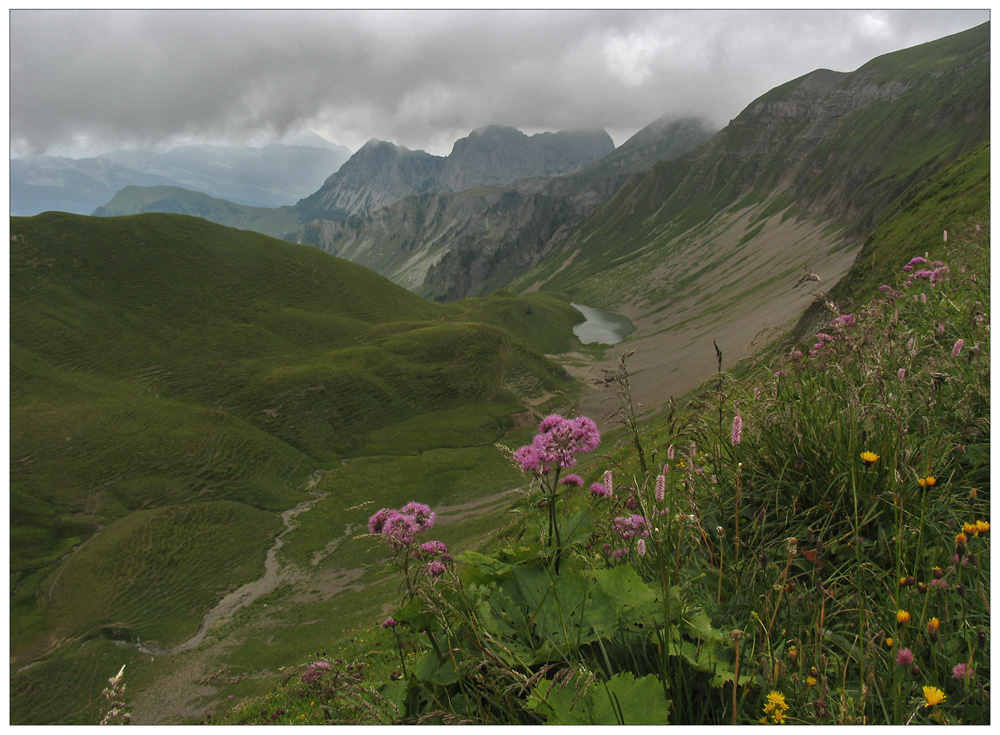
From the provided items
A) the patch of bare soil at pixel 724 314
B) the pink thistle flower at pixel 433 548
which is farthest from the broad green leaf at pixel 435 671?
the patch of bare soil at pixel 724 314

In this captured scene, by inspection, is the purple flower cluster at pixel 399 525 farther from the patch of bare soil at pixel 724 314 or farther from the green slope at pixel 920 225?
the patch of bare soil at pixel 724 314

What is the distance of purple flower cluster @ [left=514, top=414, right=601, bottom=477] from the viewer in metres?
3.76

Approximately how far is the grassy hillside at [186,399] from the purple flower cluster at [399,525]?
4086 cm

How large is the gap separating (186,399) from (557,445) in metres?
81.4

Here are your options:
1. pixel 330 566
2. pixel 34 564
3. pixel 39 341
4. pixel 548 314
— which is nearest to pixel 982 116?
pixel 548 314

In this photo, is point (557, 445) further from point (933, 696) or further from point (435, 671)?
point (933, 696)

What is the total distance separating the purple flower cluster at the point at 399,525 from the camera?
3137 mm

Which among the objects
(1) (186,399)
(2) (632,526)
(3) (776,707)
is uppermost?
(2) (632,526)

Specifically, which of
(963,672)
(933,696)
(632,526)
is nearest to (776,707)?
(933,696)

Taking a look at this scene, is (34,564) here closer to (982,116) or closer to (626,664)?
(626,664)

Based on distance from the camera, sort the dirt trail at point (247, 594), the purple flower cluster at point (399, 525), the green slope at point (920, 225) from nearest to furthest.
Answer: the purple flower cluster at point (399, 525)
the green slope at point (920, 225)
the dirt trail at point (247, 594)

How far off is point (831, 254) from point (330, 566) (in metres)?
134

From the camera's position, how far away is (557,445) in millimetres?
3848

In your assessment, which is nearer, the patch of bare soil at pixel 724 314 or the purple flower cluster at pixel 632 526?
the purple flower cluster at pixel 632 526
